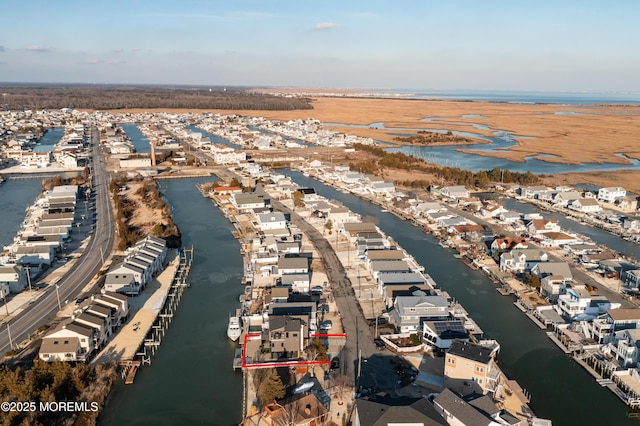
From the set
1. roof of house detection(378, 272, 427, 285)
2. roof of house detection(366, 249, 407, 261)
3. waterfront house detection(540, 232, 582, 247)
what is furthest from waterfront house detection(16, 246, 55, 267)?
waterfront house detection(540, 232, 582, 247)

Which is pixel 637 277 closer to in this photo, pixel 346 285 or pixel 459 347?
pixel 459 347

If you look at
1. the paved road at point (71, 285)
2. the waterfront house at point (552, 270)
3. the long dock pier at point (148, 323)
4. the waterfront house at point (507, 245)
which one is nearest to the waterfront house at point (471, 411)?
the long dock pier at point (148, 323)

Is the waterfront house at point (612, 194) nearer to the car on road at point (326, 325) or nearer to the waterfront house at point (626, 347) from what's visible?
the waterfront house at point (626, 347)

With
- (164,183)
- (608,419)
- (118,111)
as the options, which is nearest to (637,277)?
(608,419)

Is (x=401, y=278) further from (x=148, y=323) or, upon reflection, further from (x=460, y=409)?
(x=148, y=323)

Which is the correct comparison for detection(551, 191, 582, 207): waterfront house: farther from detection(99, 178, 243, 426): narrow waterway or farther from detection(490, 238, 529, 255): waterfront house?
detection(99, 178, 243, 426): narrow waterway

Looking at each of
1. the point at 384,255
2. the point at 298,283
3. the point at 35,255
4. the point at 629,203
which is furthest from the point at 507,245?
the point at 35,255
